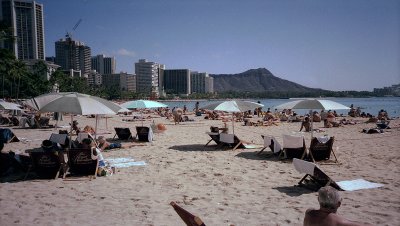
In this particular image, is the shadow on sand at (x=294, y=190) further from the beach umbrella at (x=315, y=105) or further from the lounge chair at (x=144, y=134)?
the lounge chair at (x=144, y=134)

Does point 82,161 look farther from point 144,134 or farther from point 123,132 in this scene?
point 123,132

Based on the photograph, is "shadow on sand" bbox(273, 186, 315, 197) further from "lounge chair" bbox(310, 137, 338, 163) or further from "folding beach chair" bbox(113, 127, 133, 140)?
"folding beach chair" bbox(113, 127, 133, 140)

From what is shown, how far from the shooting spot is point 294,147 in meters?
8.48

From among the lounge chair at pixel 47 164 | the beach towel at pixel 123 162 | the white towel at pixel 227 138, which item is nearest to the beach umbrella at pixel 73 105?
the lounge chair at pixel 47 164

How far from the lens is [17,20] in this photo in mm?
124188

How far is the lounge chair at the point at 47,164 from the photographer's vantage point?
6500 mm

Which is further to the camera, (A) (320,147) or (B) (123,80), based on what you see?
(B) (123,80)

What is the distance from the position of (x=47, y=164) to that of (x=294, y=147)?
6190 mm

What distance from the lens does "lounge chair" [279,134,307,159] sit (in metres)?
8.38

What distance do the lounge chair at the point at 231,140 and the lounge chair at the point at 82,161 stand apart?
478 cm

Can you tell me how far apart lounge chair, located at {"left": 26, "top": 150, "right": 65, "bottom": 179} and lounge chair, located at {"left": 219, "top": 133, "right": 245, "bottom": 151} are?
5363mm

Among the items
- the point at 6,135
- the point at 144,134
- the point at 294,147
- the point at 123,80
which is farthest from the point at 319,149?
the point at 123,80

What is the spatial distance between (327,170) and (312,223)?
17.5 ft

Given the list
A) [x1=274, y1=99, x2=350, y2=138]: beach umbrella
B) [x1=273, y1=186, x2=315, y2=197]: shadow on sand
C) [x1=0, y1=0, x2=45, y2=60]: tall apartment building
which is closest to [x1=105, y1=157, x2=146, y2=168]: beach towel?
[x1=273, y1=186, x2=315, y2=197]: shadow on sand
